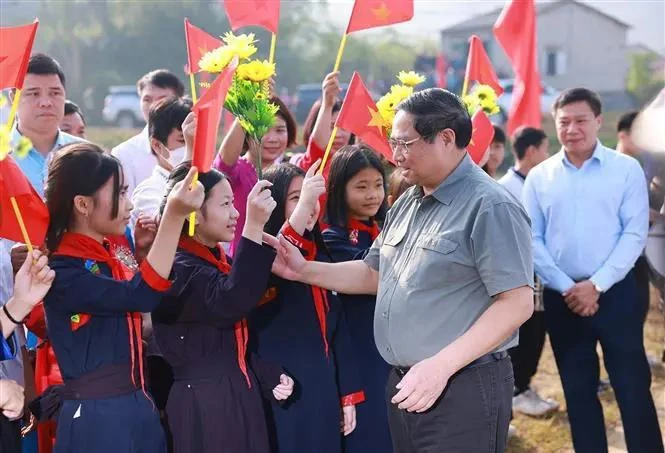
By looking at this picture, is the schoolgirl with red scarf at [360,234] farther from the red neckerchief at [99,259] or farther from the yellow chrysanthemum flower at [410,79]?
the red neckerchief at [99,259]

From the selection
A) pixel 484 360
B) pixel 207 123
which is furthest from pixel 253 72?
pixel 484 360

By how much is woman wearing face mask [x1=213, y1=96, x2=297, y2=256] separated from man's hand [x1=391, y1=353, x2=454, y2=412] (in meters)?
0.95

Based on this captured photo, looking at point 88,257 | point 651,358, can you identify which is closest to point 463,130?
point 88,257

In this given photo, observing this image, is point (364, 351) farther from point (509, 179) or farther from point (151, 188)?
point (509, 179)

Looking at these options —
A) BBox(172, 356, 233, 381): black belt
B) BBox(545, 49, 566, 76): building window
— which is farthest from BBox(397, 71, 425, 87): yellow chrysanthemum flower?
BBox(545, 49, 566, 76): building window

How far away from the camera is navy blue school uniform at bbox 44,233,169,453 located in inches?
94.0

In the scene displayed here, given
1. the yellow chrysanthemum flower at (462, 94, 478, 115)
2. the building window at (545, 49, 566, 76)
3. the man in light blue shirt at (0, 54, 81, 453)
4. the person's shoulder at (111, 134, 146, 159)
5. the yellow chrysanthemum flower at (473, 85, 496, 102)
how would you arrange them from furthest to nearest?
the building window at (545, 49, 566, 76) → the person's shoulder at (111, 134, 146, 159) → the yellow chrysanthemum flower at (473, 85, 496, 102) → the yellow chrysanthemum flower at (462, 94, 478, 115) → the man in light blue shirt at (0, 54, 81, 453)

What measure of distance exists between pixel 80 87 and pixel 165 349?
18.6 m

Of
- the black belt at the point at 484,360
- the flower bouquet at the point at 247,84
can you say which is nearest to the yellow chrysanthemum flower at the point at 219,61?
the flower bouquet at the point at 247,84

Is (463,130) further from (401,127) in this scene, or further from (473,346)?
(473,346)

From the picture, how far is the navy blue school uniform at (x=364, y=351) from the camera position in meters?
3.22

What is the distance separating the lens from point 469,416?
7.81 feet

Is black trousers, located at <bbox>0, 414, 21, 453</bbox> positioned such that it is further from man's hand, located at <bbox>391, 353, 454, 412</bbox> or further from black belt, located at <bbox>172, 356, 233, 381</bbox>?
man's hand, located at <bbox>391, 353, 454, 412</bbox>

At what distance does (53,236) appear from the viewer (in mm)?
2504
